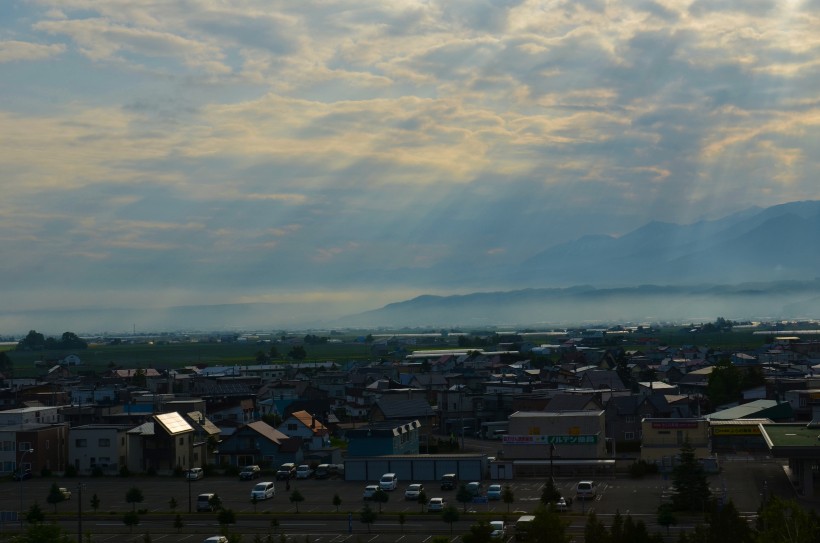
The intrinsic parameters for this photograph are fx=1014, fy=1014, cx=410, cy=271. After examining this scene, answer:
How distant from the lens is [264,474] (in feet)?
127

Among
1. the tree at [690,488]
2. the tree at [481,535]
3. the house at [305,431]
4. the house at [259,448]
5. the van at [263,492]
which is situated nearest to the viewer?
the tree at [481,535]

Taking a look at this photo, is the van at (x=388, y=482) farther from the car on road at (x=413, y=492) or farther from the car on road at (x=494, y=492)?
the car on road at (x=494, y=492)

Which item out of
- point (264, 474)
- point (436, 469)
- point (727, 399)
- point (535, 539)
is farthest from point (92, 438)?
point (727, 399)

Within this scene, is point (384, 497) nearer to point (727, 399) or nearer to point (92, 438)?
point (92, 438)

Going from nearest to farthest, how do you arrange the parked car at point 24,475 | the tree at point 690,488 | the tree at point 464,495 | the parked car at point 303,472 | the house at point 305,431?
1. the tree at point 690,488
2. the tree at point 464,495
3. the parked car at point 303,472
4. the parked car at point 24,475
5. the house at point 305,431

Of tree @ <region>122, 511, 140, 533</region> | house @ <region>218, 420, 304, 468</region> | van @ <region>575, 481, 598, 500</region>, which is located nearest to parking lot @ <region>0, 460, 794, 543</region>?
van @ <region>575, 481, 598, 500</region>

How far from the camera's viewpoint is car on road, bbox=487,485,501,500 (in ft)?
101

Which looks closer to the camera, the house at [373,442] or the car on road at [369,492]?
the car on road at [369,492]

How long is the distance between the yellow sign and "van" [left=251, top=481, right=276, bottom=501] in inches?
789

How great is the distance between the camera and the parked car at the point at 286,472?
37.1 metres

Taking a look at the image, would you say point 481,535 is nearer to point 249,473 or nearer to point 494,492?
point 494,492

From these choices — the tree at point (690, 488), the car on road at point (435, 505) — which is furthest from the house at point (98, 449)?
the tree at point (690, 488)

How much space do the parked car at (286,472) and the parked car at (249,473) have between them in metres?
0.80

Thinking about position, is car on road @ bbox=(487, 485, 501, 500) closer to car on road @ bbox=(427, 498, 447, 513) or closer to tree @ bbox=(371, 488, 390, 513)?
car on road @ bbox=(427, 498, 447, 513)
